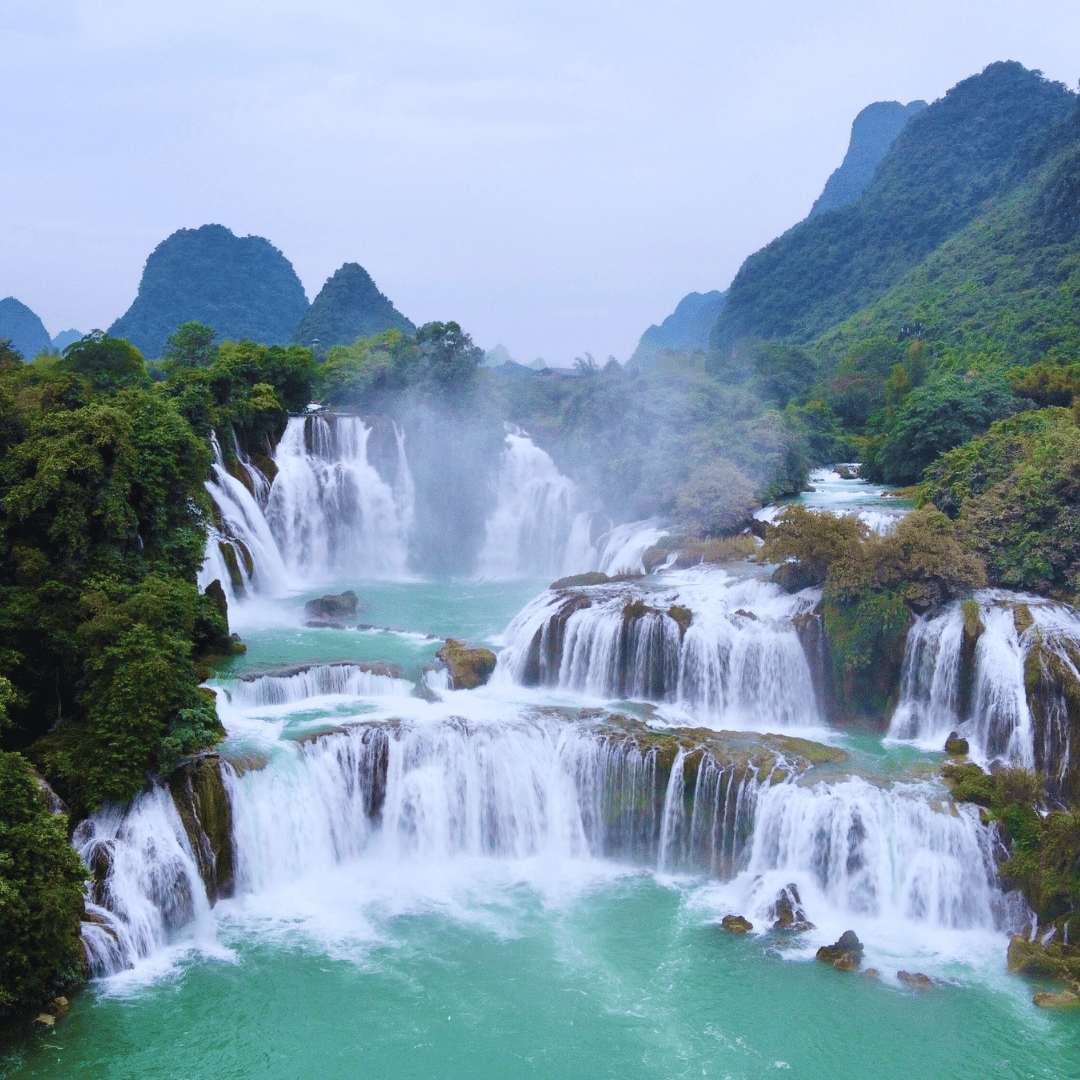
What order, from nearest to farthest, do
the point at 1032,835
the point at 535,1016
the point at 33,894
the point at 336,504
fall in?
the point at 33,894, the point at 535,1016, the point at 1032,835, the point at 336,504

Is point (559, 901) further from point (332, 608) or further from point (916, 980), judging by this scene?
point (332, 608)

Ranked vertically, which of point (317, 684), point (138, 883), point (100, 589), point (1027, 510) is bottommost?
point (138, 883)

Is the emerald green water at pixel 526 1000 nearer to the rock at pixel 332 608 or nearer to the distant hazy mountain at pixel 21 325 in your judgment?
the rock at pixel 332 608

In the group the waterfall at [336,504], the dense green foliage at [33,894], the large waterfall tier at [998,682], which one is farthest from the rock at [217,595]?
the large waterfall tier at [998,682]

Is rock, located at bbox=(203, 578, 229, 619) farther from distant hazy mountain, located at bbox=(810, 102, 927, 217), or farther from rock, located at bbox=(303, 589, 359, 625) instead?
distant hazy mountain, located at bbox=(810, 102, 927, 217)

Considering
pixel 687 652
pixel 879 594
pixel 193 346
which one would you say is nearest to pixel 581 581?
pixel 687 652

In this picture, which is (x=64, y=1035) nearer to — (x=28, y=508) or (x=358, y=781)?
(x=358, y=781)

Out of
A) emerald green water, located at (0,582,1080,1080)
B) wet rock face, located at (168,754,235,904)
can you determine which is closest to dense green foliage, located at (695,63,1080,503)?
emerald green water, located at (0,582,1080,1080)
